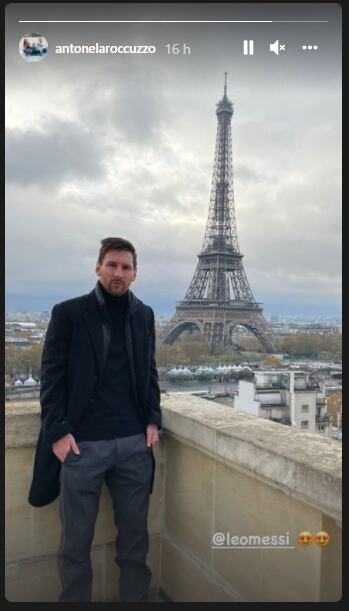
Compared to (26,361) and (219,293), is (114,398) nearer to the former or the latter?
(26,361)

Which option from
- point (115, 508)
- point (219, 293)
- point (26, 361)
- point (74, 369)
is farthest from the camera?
point (219, 293)

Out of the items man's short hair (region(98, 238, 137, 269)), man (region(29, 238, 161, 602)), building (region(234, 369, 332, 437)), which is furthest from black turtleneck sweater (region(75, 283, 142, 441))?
building (region(234, 369, 332, 437))

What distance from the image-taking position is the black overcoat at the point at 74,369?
1865 millimetres

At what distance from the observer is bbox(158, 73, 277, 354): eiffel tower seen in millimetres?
22438

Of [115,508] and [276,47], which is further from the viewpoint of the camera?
[115,508]

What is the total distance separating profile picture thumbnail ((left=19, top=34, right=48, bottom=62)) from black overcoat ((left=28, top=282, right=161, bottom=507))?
93cm

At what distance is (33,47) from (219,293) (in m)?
27.1

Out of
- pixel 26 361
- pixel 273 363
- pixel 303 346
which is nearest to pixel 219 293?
pixel 273 363

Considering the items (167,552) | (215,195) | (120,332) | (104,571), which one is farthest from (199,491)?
(215,195)

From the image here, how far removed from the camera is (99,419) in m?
1.92

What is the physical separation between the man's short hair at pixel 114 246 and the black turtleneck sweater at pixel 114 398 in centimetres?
14

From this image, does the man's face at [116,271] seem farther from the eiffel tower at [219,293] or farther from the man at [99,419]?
the eiffel tower at [219,293]

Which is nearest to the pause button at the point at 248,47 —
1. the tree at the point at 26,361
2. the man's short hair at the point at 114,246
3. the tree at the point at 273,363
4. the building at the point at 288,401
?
the man's short hair at the point at 114,246

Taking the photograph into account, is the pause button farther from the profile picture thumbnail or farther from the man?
the man
